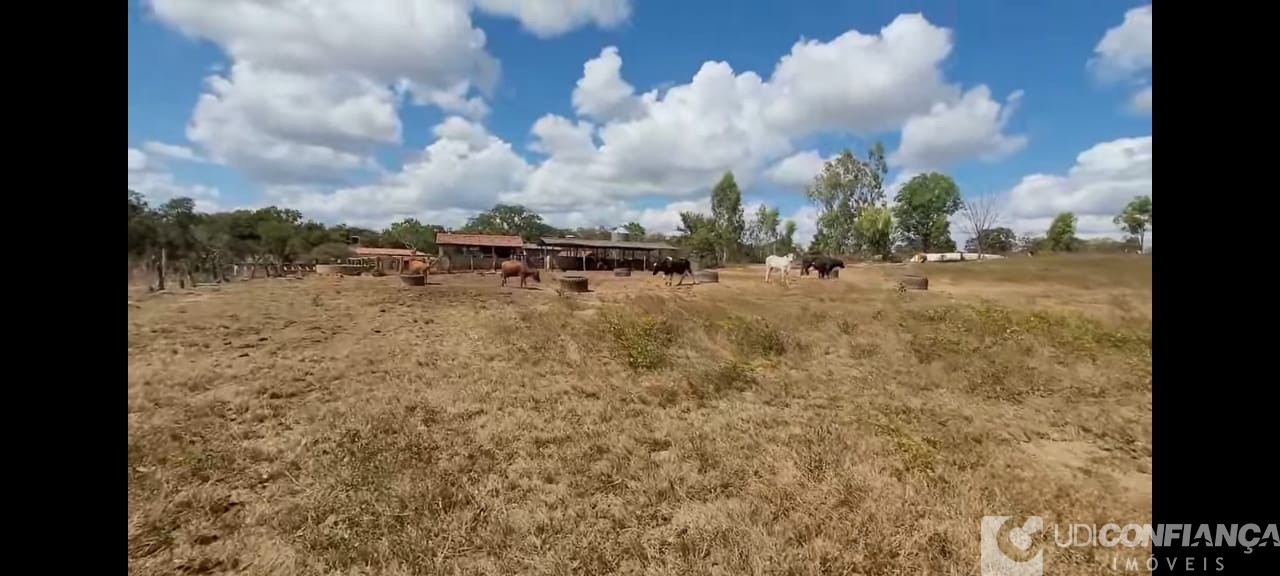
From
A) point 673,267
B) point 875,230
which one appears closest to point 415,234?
point 673,267

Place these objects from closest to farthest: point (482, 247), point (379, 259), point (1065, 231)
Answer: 1. point (1065, 231)
2. point (379, 259)
3. point (482, 247)

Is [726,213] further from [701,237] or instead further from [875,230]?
[875,230]

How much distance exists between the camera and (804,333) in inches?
353

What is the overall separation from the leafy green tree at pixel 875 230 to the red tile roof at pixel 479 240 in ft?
94.8

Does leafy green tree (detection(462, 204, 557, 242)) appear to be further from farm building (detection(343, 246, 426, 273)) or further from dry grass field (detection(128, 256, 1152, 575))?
dry grass field (detection(128, 256, 1152, 575))

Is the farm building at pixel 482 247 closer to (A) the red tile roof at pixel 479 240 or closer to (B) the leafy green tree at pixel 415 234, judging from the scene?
(A) the red tile roof at pixel 479 240

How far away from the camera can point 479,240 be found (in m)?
30.9

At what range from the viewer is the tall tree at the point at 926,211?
43.4 m

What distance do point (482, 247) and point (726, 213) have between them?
21.9 metres

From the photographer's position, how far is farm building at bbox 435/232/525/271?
2768 cm

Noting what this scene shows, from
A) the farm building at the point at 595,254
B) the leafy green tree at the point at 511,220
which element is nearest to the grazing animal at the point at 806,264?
the farm building at the point at 595,254
